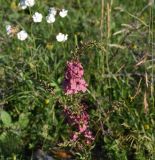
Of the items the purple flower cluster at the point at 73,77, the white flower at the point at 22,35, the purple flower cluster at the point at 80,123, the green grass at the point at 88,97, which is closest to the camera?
A: the purple flower cluster at the point at 73,77

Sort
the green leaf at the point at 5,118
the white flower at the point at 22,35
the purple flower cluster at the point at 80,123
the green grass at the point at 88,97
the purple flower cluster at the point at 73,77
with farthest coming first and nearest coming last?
the white flower at the point at 22,35 < the green leaf at the point at 5,118 < the green grass at the point at 88,97 < the purple flower cluster at the point at 80,123 < the purple flower cluster at the point at 73,77

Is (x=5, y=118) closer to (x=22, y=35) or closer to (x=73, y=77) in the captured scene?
(x=22, y=35)

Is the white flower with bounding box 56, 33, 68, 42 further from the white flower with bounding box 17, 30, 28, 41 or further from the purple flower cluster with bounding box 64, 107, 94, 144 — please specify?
the purple flower cluster with bounding box 64, 107, 94, 144

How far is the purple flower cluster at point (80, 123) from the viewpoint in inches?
98.7

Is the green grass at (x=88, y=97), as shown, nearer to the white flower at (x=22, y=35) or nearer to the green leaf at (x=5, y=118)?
the green leaf at (x=5, y=118)

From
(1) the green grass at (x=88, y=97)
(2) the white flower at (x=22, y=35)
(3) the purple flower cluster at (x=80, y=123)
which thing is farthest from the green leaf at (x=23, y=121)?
(2) the white flower at (x=22, y=35)

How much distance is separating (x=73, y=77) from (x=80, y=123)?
0.28 metres

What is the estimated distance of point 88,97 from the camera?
310cm

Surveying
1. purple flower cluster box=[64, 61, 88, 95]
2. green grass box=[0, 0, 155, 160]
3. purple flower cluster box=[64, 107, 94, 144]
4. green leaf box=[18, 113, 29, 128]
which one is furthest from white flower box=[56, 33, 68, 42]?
purple flower cluster box=[64, 61, 88, 95]

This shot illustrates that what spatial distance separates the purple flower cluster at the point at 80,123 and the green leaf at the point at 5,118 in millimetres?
473

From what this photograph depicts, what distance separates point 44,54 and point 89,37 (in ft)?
1.73

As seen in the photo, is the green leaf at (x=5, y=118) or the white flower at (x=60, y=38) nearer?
the green leaf at (x=5, y=118)

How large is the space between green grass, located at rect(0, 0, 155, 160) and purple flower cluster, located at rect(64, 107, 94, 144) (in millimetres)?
47

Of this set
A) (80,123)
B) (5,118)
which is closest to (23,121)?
(5,118)
